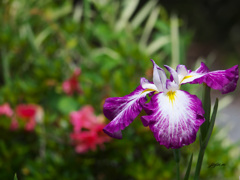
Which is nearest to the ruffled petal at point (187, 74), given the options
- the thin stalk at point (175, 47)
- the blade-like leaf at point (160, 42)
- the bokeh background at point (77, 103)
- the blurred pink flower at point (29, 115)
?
the bokeh background at point (77, 103)

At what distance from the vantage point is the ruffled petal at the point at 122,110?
2.14 feet

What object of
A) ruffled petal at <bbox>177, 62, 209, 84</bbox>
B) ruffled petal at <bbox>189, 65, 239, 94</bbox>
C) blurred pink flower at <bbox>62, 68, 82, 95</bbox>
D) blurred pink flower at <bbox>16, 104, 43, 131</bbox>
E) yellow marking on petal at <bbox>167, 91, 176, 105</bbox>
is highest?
ruffled petal at <bbox>177, 62, 209, 84</bbox>

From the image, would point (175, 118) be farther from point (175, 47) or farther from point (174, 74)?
point (175, 47)

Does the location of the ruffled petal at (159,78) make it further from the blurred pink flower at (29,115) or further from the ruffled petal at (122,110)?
the blurred pink flower at (29,115)

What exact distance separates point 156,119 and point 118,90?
130cm

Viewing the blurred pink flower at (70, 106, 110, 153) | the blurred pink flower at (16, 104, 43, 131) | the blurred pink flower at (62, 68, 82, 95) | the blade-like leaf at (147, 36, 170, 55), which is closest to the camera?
the blurred pink flower at (70, 106, 110, 153)

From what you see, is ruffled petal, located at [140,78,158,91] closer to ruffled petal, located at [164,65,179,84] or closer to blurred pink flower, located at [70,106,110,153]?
ruffled petal, located at [164,65,179,84]

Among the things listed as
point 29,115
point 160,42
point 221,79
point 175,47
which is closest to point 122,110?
point 221,79

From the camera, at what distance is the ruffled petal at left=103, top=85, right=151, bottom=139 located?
2.14 ft

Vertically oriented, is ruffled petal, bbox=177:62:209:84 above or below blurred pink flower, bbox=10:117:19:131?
above

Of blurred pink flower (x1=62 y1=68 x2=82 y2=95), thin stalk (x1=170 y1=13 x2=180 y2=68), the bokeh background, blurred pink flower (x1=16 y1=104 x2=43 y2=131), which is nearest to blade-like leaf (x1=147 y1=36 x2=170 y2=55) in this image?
the bokeh background

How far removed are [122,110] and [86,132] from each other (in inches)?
41.4

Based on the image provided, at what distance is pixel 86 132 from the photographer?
1.71m

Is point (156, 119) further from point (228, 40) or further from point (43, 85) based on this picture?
point (228, 40)
